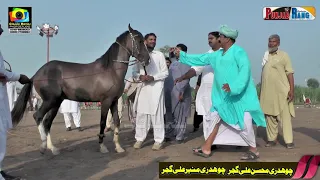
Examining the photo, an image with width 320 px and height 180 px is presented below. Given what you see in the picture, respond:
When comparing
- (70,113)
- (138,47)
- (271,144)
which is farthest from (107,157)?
(70,113)

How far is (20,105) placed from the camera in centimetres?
691

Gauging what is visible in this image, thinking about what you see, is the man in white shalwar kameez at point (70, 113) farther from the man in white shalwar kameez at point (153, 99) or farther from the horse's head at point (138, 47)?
the horse's head at point (138, 47)

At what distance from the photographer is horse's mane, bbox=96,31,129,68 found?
7332mm

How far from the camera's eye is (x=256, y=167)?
530 cm

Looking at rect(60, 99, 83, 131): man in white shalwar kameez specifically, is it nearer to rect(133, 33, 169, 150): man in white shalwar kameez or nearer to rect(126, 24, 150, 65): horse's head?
rect(133, 33, 169, 150): man in white shalwar kameez

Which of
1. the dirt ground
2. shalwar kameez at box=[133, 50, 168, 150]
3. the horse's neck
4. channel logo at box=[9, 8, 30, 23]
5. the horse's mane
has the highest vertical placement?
channel logo at box=[9, 8, 30, 23]

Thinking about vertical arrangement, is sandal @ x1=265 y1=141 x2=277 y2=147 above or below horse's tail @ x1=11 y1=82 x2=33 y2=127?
below

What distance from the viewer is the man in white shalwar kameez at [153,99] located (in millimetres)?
7602

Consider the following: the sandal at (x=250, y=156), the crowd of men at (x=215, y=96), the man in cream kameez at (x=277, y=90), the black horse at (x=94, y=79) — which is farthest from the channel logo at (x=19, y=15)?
the sandal at (x=250, y=156)

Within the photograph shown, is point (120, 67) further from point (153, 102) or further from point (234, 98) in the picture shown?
point (234, 98)

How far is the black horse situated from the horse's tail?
184mm

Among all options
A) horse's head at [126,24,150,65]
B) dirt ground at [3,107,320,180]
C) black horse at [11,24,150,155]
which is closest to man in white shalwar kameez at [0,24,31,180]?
dirt ground at [3,107,320,180]

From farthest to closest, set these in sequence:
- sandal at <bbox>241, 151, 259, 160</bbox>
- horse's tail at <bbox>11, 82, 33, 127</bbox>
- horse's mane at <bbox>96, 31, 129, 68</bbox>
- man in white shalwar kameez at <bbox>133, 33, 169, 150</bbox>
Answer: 1. man in white shalwar kameez at <bbox>133, 33, 169, 150</bbox>
2. horse's mane at <bbox>96, 31, 129, 68</bbox>
3. horse's tail at <bbox>11, 82, 33, 127</bbox>
4. sandal at <bbox>241, 151, 259, 160</bbox>

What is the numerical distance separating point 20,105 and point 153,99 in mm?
2377
